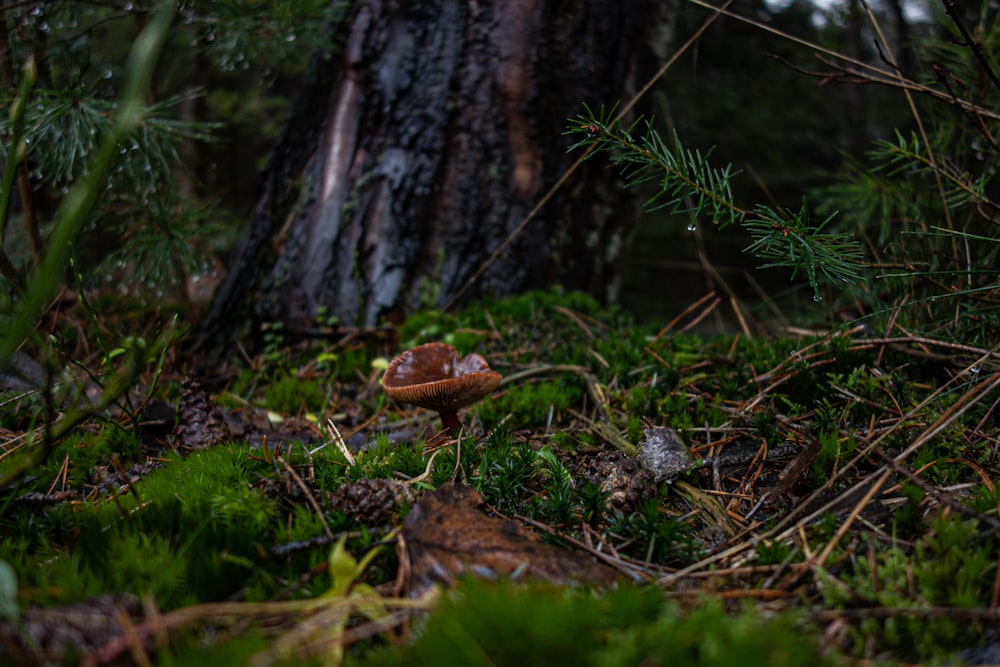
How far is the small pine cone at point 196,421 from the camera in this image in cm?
217

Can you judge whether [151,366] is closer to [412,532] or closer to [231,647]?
[412,532]

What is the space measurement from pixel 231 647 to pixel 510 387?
5.56ft

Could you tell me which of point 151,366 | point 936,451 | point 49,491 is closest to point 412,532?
point 49,491

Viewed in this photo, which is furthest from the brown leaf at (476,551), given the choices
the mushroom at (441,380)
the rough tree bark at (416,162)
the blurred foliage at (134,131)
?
the blurred foliage at (134,131)

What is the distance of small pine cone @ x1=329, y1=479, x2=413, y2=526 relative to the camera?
1.56 metres

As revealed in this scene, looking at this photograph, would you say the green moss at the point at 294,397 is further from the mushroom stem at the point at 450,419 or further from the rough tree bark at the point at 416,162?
the mushroom stem at the point at 450,419

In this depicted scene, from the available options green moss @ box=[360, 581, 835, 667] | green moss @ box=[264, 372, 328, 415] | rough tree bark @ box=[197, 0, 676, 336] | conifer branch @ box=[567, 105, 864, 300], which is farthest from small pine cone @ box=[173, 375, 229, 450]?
conifer branch @ box=[567, 105, 864, 300]

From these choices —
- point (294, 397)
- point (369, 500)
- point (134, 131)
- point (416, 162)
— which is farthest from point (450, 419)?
point (134, 131)

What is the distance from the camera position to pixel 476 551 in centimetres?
136

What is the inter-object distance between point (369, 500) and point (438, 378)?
782 mm

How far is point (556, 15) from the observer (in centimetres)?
370

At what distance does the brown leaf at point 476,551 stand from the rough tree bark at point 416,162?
6.95 ft

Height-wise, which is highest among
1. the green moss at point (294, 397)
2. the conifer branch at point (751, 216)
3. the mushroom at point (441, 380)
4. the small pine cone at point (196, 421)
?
the conifer branch at point (751, 216)

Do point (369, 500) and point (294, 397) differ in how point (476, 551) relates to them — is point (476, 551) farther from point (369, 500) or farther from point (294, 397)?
point (294, 397)
